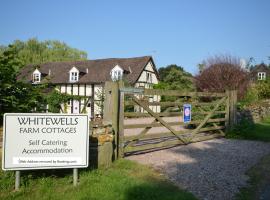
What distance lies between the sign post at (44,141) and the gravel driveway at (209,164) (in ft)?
6.37

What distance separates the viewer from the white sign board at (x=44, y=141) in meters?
4.76

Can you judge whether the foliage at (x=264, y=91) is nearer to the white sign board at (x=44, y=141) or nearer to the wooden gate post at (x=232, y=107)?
the wooden gate post at (x=232, y=107)

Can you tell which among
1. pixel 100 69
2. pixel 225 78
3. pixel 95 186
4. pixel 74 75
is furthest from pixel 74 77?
pixel 95 186

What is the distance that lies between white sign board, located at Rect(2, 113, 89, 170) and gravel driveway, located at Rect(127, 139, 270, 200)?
1969mm

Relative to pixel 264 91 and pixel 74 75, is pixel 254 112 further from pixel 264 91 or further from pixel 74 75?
pixel 74 75

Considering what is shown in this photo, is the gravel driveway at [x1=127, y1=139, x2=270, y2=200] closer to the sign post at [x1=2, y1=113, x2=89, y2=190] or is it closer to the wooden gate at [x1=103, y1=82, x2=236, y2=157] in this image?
the wooden gate at [x1=103, y1=82, x2=236, y2=157]

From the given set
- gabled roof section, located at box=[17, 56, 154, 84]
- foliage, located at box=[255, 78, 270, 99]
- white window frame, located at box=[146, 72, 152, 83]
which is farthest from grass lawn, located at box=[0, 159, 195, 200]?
white window frame, located at box=[146, 72, 152, 83]

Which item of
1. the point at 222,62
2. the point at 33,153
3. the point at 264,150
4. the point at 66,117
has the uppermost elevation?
the point at 222,62

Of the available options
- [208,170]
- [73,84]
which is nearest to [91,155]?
[208,170]

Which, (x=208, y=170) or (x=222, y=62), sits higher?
(x=222, y=62)

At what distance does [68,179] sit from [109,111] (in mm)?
1886

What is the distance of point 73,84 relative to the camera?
3519 cm

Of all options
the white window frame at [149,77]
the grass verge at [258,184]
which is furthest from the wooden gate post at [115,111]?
the white window frame at [149,77]

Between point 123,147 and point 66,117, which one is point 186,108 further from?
point 66,117
